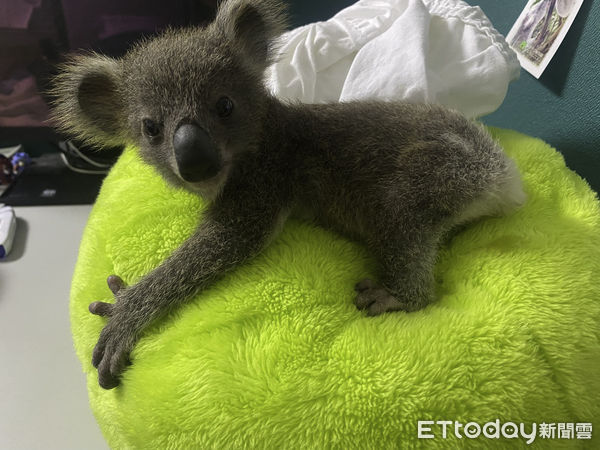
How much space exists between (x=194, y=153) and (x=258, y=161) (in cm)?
22

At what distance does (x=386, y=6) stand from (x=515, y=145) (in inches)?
27.2

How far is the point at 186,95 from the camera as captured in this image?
85 cm

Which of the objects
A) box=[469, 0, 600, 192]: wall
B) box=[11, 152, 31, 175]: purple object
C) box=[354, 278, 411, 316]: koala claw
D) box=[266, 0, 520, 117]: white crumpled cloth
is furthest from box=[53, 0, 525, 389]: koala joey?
box=[11, 152, 31, 175]: purple object

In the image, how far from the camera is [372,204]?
39.2 inches

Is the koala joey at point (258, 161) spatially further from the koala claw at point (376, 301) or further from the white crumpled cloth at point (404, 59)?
the white crumpled cloth at point (404, 59)

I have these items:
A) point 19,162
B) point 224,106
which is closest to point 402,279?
point 224,106

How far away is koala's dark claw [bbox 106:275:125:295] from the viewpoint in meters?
1.00

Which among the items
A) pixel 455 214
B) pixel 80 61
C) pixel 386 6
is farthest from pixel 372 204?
pixel 386 6

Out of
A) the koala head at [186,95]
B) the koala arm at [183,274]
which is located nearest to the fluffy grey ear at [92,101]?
the koala head at [186,95]

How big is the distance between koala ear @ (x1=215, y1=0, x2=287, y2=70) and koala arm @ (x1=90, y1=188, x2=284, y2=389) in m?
0.36

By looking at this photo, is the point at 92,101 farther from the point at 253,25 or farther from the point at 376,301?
the point at 376,301

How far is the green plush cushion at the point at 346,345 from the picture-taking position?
0.75 meters

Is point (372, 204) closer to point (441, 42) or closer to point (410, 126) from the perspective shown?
point (410, 126)

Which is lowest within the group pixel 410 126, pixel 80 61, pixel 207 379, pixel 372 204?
pixel 207 379
